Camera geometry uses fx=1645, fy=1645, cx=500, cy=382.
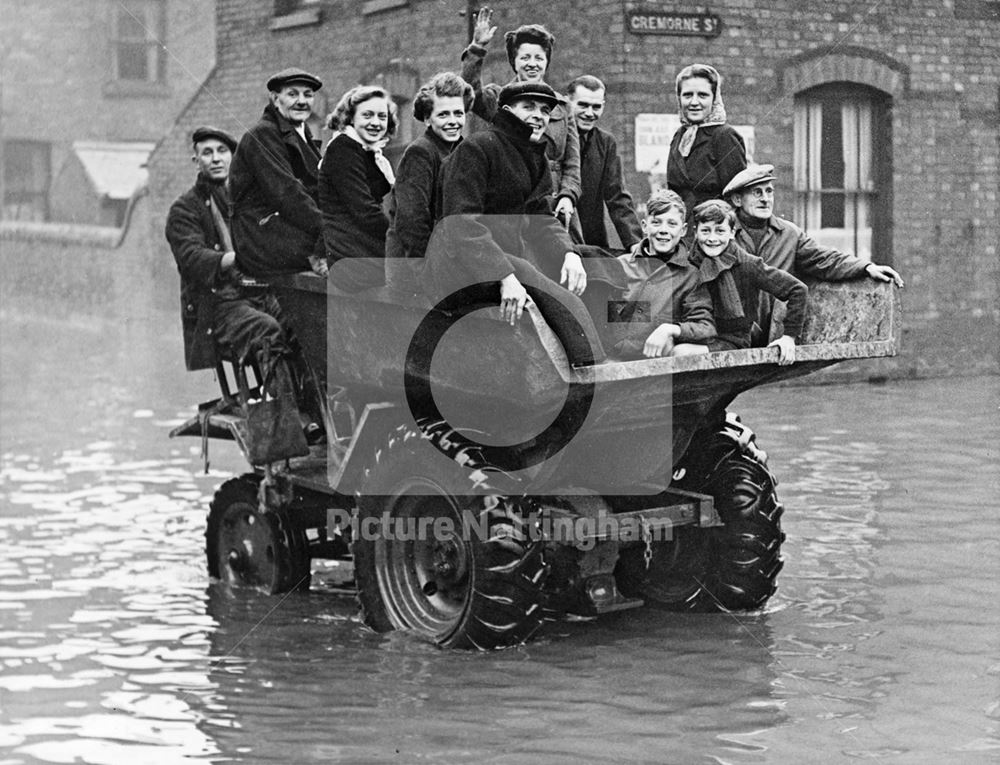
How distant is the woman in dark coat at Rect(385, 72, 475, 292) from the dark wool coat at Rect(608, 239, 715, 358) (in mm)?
847

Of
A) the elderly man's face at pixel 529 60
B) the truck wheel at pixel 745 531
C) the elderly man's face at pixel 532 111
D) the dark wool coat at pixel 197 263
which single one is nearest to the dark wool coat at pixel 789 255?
the truck wheel at pixel 745 531

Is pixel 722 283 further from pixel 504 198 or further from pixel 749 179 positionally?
pixel 504 198

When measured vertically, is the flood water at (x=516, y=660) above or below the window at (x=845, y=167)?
below

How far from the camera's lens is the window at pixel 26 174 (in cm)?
3347

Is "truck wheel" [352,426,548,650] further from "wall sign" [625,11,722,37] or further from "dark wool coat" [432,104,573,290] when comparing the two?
"wall sign" [625,11,722,37]

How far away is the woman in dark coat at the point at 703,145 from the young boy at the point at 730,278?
73cm

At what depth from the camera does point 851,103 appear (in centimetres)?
1579

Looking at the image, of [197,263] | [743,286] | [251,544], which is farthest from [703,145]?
[251,544]

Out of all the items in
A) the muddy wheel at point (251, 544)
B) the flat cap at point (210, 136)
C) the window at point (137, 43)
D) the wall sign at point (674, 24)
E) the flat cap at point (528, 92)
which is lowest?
the muddy wheel at point (251, 544)

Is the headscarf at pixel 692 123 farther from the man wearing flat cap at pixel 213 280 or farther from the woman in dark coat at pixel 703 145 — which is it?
the man wearing flat cap at pixel 213 280

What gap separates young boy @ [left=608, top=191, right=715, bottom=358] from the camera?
20.8 feet

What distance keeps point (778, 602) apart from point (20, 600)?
3.40 metres

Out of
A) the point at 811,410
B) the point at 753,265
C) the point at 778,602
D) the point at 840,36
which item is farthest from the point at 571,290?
the point at 840,36

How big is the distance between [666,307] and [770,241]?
64 centimetres
